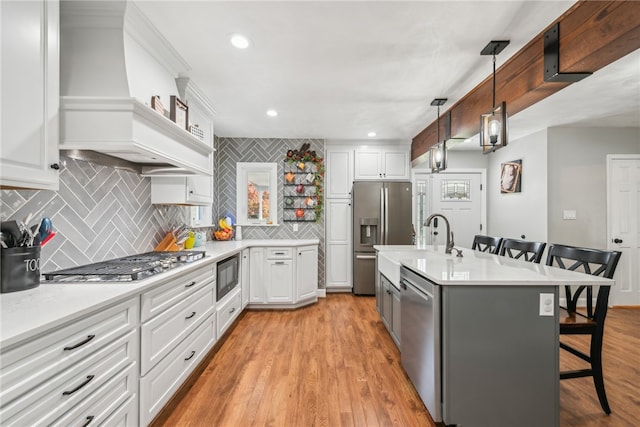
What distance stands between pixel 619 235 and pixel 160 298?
5.60 m

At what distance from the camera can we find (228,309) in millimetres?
3117

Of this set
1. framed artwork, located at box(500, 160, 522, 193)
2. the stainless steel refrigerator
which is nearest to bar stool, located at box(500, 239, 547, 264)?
the stainless steel refrigerator

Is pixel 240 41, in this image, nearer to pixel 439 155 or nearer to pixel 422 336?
pixel 439 155

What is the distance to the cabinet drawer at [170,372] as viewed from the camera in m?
1.63

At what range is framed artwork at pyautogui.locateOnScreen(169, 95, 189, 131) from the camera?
2.24 meters

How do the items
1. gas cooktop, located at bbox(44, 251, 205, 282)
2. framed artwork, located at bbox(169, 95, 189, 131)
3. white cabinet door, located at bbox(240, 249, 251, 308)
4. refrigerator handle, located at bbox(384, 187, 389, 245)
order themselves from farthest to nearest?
refrigerator handle, located at bbox(384, 187, 389, 245) < white cabinet door, located at bbox(240, 249, 251, 308) < framed artwork, located at bbox(169, 95, 189, 131) < gas cooktop, located at bbox(44, 251, 205, 282)

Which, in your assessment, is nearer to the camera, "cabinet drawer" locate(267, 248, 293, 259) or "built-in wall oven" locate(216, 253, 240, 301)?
"built-in wall oven" locate(216, 253, 240, 301)

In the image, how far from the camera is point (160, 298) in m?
1.76

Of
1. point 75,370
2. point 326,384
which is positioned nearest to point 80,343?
point 75,370

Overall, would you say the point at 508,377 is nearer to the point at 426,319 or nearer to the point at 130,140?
the point at 426,319

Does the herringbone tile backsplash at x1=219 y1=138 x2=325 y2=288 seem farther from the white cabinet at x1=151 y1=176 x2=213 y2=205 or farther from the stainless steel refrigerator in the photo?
the white cabinet at x1=151 y1=176 x2=213 y2=205

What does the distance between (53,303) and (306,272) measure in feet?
10.3

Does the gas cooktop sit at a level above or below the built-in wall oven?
above

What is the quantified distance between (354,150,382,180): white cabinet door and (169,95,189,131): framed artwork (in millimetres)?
3081
